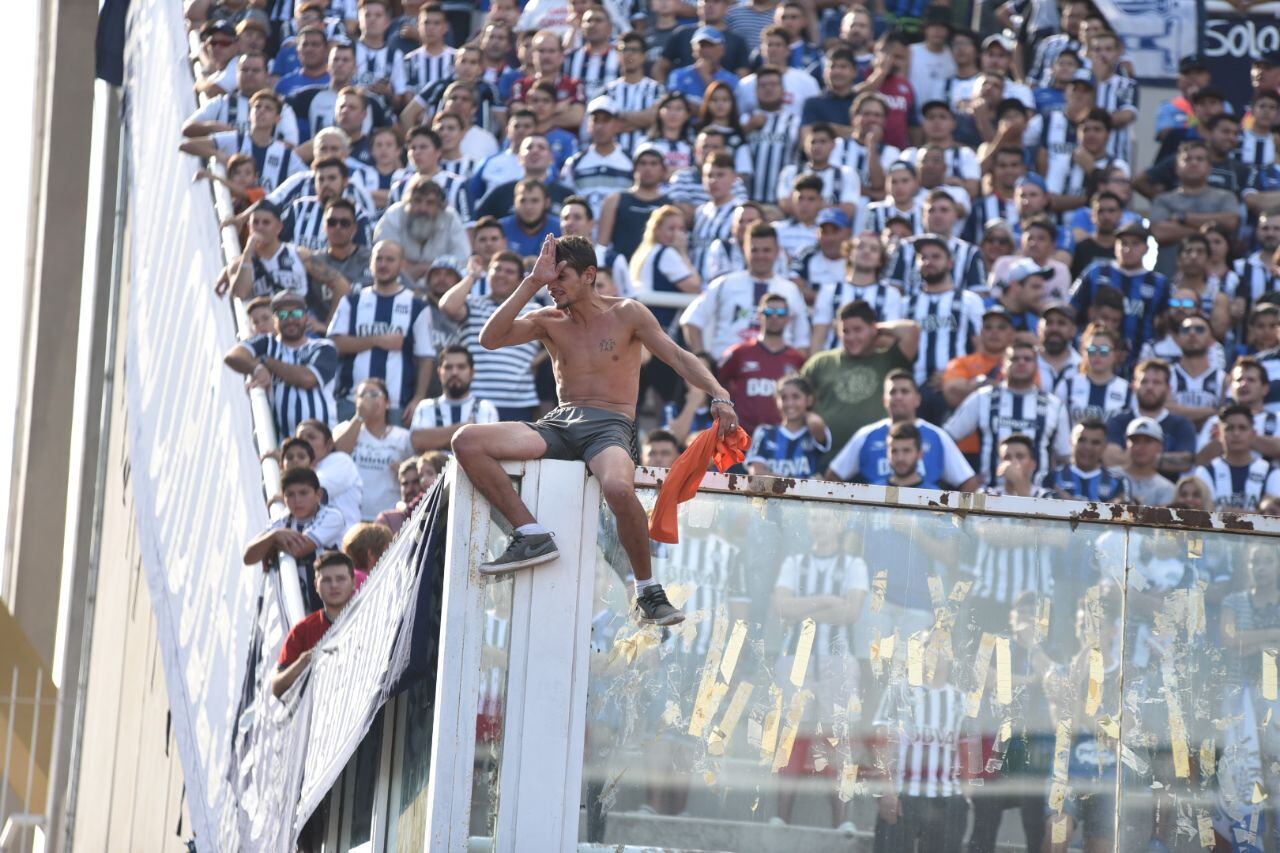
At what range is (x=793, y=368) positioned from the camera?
1106 cm

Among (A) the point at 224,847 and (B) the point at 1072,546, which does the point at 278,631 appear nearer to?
(A) the point at 224,847

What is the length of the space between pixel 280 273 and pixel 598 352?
6091 mm

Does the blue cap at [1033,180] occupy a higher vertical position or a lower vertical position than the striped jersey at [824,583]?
higher

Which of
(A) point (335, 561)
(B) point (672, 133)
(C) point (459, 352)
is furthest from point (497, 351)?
(A) point (335, 561)

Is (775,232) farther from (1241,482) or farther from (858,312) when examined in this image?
(1241,482)

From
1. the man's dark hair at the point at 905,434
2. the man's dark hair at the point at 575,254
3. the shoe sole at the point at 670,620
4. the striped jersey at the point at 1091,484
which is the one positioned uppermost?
the man's dark hair at the point at 905,434

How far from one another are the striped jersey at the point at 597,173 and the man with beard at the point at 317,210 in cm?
141

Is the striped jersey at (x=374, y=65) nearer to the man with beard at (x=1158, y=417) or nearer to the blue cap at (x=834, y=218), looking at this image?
the blue cap at (x=834, y=218)

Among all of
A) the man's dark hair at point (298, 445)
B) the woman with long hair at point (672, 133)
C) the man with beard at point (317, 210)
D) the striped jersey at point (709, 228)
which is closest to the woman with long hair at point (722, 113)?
the woman with long hair at point (672, 133)

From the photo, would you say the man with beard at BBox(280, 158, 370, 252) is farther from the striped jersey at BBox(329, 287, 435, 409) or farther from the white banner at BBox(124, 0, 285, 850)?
the striped jersey at BBox(329, 287, 435, 409)

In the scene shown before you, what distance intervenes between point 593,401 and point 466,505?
0.58 m

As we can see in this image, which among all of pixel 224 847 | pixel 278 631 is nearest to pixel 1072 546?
pixel 278 631

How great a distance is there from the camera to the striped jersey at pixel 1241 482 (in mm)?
10773

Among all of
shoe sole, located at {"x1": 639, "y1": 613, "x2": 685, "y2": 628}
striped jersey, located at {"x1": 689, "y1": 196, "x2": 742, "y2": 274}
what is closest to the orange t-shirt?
striped jersey, located at {"x1": 689, "y1": 196, "x2": 742, "y2": 274}
